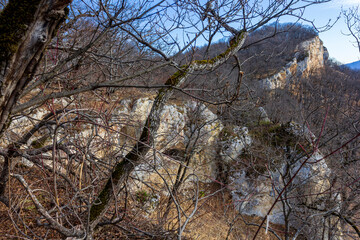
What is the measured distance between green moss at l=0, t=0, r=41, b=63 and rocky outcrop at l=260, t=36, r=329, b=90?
31.3 meters

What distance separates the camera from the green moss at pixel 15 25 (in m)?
0.88

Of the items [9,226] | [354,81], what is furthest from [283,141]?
[354,81]

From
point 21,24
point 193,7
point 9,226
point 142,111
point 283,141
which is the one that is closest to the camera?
point 21,24

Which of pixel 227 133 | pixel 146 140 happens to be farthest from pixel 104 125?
pixel 227 133

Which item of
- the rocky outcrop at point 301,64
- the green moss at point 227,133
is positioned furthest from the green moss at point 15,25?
the rocky outcrop at point 301,64

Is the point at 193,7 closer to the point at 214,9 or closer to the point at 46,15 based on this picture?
the point at 214,9

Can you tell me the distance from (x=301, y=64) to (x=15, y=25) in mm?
45847

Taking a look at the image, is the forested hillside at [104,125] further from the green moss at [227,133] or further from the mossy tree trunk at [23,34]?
the green moss at [227,133]

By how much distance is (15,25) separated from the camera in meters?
0.89

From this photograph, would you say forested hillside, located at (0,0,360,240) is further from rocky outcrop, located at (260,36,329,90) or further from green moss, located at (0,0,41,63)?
rocky outcrop, located at (260,36,329,90)

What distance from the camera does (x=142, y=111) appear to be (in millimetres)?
7969

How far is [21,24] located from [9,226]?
3.56 m

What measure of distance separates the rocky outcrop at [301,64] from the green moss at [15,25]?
1233 inches

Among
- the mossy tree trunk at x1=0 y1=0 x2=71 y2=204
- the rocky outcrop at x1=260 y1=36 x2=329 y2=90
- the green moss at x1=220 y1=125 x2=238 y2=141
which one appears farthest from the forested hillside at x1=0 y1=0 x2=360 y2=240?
the rocky outcrop at x1=260 y1=36 x2=329 y2=90
